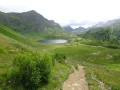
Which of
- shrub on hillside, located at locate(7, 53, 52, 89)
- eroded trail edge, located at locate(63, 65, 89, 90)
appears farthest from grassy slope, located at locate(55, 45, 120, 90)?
shrub on hillside, located at locate(7, 53, 52, 89)

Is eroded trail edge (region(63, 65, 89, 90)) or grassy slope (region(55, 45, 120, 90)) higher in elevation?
eroded trail edge (region(63, 65, 89, 90))

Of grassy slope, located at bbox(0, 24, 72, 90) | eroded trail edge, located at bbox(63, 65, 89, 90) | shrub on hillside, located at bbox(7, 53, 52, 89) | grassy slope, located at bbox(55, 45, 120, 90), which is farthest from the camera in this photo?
grassy slope, located at bbox(55, 45, 120, 90)

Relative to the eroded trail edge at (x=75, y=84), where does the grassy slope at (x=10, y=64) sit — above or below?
above

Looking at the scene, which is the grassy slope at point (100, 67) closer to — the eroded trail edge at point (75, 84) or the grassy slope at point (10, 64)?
the eroded trail edge at point (75, 84)

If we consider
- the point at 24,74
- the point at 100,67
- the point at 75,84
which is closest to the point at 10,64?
the point at 24,74

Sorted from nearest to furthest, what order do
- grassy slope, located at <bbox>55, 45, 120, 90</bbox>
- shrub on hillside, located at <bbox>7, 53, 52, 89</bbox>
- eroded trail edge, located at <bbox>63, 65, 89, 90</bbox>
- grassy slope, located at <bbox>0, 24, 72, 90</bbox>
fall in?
shrub on hillside, located at <bbox>7, 53, 52, 89</bbox>, grassy slope, located at <bbox>0, 24, 72, 90</bbox>, eroded trail edge, located at <bbox>63, 65, 89, 90</bbox>, grassy slope, located at <bbox>55, 45, 120, 90</bbox>

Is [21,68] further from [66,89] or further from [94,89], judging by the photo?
[94,89]

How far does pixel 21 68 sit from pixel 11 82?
2.16 metres

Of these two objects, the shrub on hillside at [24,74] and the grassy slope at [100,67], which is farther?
the grassy slope at [100,67]

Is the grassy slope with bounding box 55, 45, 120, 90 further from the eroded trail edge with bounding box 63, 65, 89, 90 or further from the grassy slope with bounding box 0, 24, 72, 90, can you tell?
the grassy slope with bounding box 0, 24, 72, 90

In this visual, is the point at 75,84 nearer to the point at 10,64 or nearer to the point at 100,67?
the point at 10,64

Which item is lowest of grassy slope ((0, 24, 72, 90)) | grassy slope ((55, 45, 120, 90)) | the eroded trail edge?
grassy slope ((55, 45, 120, 90))

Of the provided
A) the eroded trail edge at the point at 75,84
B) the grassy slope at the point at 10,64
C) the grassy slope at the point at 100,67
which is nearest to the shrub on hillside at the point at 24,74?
the grassy slope at the point at 10,64

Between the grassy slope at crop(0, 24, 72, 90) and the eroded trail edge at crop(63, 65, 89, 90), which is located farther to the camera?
the eroded trail edge at crop(63, 65, 89, 90)
